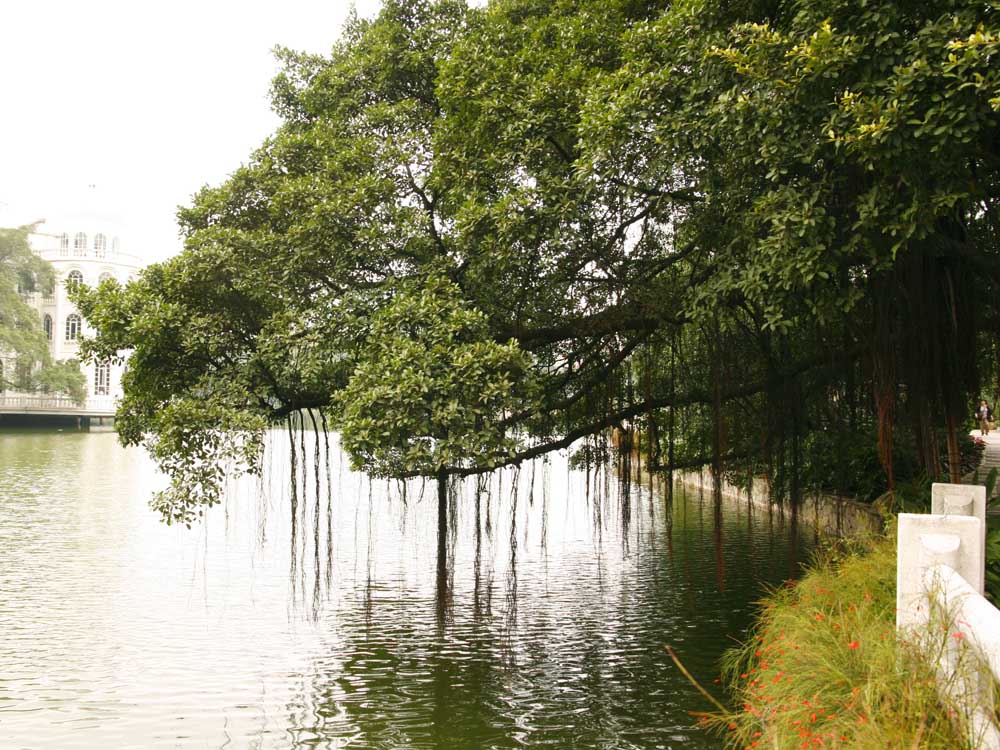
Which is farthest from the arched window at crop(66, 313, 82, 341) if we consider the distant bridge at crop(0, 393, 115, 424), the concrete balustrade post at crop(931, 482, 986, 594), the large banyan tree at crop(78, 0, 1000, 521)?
the concrete balustrade post at crop(931, 482, 986, 594)

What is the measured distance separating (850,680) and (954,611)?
1129 millimetres

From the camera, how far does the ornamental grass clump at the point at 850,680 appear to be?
423 cm

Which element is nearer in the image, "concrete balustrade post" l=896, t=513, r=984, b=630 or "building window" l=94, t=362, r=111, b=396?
"concrete balustrade post" l=896, t=513, r=984, b=630

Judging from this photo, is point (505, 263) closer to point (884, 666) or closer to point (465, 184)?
point (465, 184)

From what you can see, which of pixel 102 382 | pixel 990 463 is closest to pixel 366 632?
pixel 990 463

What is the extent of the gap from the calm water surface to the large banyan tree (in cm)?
168

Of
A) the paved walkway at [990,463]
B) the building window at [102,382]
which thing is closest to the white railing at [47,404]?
the building window at [102,382]

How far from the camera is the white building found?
65.1 metres

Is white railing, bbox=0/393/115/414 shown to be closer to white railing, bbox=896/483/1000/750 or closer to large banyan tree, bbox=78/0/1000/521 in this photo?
large banyan tree, bbox=78/0/1000/521

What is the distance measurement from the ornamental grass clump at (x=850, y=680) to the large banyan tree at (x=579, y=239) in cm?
237

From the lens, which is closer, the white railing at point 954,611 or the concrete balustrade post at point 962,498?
the white railing at point 954,611

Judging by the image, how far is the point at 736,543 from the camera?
58.0ft

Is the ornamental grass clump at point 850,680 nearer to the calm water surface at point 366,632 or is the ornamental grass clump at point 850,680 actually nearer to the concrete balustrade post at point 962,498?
the concrete balustrade post at point 962,498

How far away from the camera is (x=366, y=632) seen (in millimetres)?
11336
